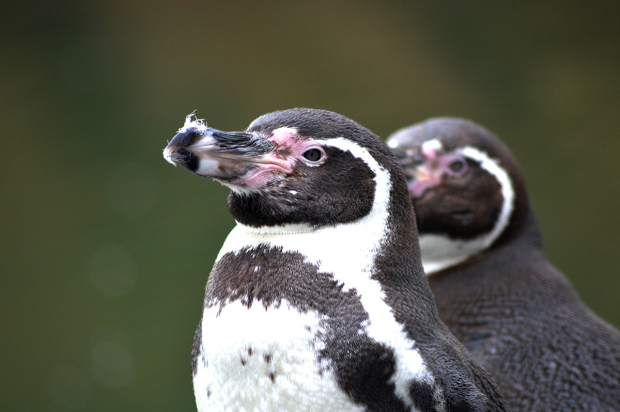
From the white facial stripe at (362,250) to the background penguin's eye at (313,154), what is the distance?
25 mm

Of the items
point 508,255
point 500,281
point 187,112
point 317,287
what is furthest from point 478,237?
point 187,112

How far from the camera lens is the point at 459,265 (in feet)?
8.73

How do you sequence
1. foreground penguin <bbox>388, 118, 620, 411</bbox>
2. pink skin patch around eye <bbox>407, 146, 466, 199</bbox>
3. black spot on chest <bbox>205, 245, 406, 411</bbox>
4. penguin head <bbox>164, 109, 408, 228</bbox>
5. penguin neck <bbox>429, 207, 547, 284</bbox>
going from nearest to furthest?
black spot on chest <bbox>205, 245, 406, 411</bbox> < penguin head <bbox>164, 109, 408, 228</bbox> < foreground penguin <bbox>388, 118, 620, 411</bbox> < penguin neck <bbox>429, 207, 547, 284</bbox> < pink skin patch around eye <bbox>407, 146, 466, 199</bbox>

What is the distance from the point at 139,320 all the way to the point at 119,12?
3000mm

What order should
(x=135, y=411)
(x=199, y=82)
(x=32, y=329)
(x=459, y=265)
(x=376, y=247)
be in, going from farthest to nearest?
(x=199, y=82) < (x=32, y=329) < (x=135, y=411) < (x=459, y=265) < (x=376, y=247)

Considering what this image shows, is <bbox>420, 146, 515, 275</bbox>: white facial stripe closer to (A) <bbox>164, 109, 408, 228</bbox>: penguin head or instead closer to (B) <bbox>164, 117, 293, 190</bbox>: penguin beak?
(A) <bbox>164, 109, 408, 228</bbox>: penguin head

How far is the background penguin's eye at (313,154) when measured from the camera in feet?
5.15

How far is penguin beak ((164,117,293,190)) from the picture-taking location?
4.76ft

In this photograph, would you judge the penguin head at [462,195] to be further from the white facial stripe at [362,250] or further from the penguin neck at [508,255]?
the white facial stripe at [362,250]

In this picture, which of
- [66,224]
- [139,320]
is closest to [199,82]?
[66,224]

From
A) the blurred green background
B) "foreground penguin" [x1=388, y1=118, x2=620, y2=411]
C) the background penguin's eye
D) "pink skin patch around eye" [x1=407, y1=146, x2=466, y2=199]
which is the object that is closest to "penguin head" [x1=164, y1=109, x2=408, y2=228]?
the background penguin's eye

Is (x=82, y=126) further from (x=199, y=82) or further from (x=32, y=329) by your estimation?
(x=32, y=329)

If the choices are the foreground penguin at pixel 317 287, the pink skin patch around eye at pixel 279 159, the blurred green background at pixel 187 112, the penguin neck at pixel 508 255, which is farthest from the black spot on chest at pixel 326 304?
the blurred green background at pixel 187 112

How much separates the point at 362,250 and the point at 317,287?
0.14m
